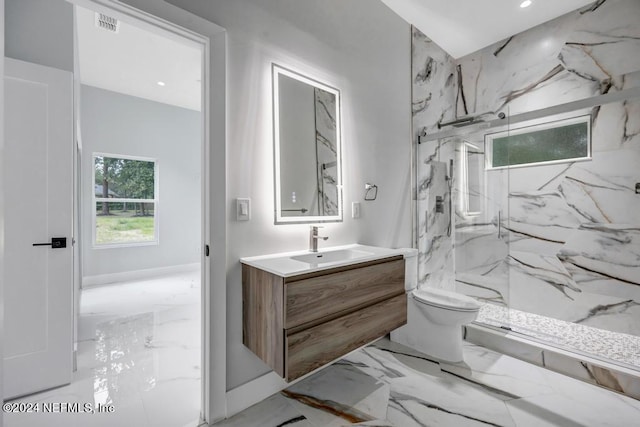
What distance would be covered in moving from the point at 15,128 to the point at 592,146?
446cm

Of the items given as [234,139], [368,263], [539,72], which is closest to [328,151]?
[234,139]

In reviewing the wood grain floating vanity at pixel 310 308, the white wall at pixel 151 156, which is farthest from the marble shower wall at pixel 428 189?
the white wall at pixel 151 156

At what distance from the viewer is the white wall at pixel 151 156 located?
163 inches

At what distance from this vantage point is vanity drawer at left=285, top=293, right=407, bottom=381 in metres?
1.36

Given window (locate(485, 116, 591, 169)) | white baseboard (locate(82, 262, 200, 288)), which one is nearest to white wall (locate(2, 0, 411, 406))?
window (locate(485, 116, 591, 169))

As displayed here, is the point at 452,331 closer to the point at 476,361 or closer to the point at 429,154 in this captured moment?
the point at 476,361

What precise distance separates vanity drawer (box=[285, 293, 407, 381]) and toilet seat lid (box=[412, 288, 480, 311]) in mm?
356

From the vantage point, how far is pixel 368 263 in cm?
171

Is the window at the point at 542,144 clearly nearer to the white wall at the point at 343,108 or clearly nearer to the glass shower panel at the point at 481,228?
the glass shower panel at the point at 481,228

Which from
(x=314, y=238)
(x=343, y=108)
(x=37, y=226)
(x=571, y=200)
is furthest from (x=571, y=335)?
(x=37, y=226)

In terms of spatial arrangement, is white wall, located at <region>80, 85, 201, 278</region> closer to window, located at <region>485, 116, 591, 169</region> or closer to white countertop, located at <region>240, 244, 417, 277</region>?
white countertop, located at <region>240, 244, 417, 277</region>

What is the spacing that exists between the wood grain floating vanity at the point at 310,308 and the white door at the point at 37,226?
4.16 feet

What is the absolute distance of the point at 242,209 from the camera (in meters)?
1.65

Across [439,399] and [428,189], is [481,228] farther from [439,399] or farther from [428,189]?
[439,399]
